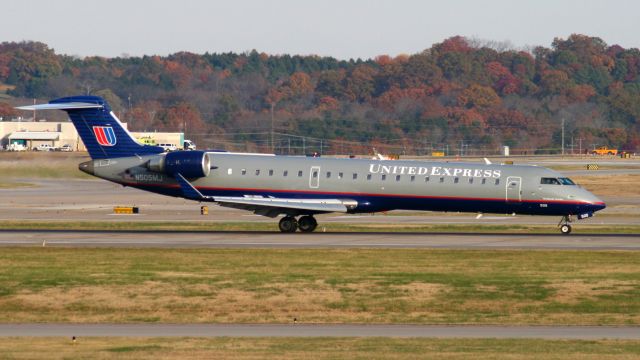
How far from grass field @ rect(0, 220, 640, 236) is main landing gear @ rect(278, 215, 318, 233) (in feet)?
4.42

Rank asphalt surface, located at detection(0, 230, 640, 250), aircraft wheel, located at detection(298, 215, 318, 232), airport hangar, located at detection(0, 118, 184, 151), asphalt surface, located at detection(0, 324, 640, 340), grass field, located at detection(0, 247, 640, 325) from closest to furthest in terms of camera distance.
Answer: asphalt surface, located at detection(0, 324, 640, 340)
grass field, located at detection(0, 247, 640, 325)
asphalt surface, located at detection(0, 230, 640, 250)
aircraft wheel, located at detection(298, 215, 318, 232)
airport hangar, located at detection(0, 118, 184, 151)

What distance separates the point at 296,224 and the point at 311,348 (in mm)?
23726

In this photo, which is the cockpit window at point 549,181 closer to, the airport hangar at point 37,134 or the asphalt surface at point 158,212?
the asphalt surface at point 158,212

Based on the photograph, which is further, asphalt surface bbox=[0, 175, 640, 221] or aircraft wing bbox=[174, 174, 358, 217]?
asphalt surface bbox=[0, 175, 640, 221]

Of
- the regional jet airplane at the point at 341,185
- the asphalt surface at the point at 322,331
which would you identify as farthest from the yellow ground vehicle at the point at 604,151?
the asphalt surface at the point at 322,331

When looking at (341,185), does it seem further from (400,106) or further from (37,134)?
(400,106)

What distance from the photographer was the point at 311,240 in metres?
40.4

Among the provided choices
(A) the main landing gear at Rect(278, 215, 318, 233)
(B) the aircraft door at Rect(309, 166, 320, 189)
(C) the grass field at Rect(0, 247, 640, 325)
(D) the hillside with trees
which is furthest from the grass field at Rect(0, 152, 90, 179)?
(D) the hillside with trees

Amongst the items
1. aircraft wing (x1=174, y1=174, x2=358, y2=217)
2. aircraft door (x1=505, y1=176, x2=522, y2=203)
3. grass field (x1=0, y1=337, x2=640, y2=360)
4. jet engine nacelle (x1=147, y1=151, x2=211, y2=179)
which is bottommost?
grass field (x1=0, y1=337, x2=640, y2=360)

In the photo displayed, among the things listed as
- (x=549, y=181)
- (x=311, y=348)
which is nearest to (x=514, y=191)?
(x=549, y=181)

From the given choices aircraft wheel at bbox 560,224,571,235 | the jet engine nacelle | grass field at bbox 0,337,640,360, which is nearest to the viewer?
grass field at bbox 0,337,640,360

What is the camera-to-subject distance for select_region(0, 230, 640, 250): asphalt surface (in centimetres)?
3809

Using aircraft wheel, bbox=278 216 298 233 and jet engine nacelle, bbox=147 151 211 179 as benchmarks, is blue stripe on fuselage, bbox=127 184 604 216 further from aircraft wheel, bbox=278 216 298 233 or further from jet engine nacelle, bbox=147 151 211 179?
jet engine nacelle, bbox=147 151 211 179

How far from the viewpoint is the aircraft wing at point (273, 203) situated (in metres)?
42.5
